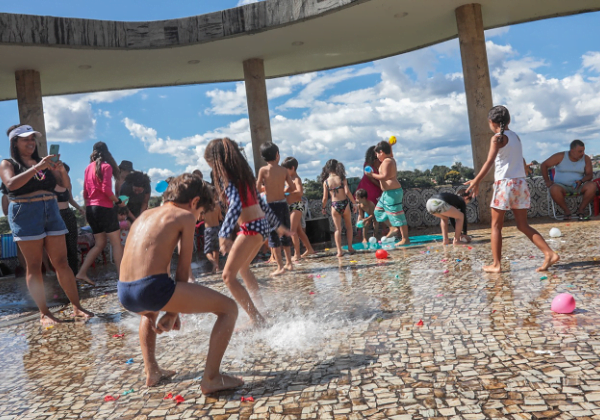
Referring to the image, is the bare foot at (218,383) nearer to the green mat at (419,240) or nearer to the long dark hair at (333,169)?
the long dark hair at (333,169)

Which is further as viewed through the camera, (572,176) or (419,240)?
(572,176)

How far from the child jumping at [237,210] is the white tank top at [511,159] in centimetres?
293

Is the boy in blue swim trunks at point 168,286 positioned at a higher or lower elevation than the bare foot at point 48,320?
higher

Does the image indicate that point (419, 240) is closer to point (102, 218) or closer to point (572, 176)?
point (572, 176)

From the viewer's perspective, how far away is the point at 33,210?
5.37m

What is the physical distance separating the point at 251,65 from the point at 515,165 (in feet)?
31.7

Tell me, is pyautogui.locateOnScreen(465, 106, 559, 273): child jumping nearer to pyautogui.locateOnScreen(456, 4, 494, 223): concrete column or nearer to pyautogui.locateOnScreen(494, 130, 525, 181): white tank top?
pyautogui.locateOnScreen(494, 130, 525, 181): white tank top

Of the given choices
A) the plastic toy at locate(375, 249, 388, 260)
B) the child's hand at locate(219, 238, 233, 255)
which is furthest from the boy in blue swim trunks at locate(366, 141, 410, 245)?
the child's hand at locate(219, 238, 233, 255)

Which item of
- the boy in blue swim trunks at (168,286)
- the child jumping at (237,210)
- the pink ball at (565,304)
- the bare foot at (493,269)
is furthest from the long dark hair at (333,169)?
the boy in blue swim trunks at (168,286)

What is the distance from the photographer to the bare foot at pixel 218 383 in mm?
3125

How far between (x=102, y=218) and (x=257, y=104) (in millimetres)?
7503

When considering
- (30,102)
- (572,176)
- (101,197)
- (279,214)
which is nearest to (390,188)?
(279,214)

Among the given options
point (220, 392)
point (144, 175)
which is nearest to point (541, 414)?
point (220, 392)

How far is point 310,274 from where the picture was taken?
7344 mm
